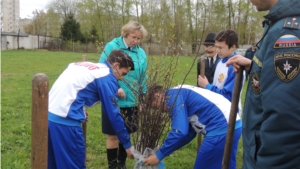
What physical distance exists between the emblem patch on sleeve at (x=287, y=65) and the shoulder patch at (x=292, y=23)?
0.14 m

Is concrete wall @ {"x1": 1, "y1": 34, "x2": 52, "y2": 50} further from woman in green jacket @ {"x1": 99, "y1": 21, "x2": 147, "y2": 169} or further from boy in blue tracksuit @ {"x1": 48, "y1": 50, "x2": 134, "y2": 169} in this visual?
boy in blue tracksuit @ {"x1": 48, "y1": 50, "x2": 134, "y2": 169}

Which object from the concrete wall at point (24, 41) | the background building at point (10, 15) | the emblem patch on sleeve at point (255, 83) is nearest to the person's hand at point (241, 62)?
the emblem patch on sleeve at point (255, 83)

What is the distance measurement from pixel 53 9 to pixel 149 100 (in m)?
56.3

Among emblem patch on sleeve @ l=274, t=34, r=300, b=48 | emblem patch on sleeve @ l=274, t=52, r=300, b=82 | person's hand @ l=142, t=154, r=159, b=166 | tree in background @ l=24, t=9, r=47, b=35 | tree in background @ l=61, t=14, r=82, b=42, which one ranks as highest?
tree in background @ l=24, t=9, r=47, b=35

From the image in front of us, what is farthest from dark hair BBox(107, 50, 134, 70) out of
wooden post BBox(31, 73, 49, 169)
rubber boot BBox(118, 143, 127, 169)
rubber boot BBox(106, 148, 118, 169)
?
rubber boot BBox(118, 143, 127, 169)

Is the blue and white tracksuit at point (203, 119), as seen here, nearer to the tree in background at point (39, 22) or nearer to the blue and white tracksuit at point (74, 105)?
the blue and white tracksuit at point (74, 105)

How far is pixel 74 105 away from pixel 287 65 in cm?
185

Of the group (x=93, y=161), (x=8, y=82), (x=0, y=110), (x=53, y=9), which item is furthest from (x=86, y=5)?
(x=93, y=161)

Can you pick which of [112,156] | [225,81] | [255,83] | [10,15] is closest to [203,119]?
[225,81]

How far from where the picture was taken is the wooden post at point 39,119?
6.15ft

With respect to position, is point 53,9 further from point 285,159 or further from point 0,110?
point 285,159

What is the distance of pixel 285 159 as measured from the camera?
4.67 feet

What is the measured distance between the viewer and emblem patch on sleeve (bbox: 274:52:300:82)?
135 cm

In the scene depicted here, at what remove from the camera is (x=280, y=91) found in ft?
4.51
